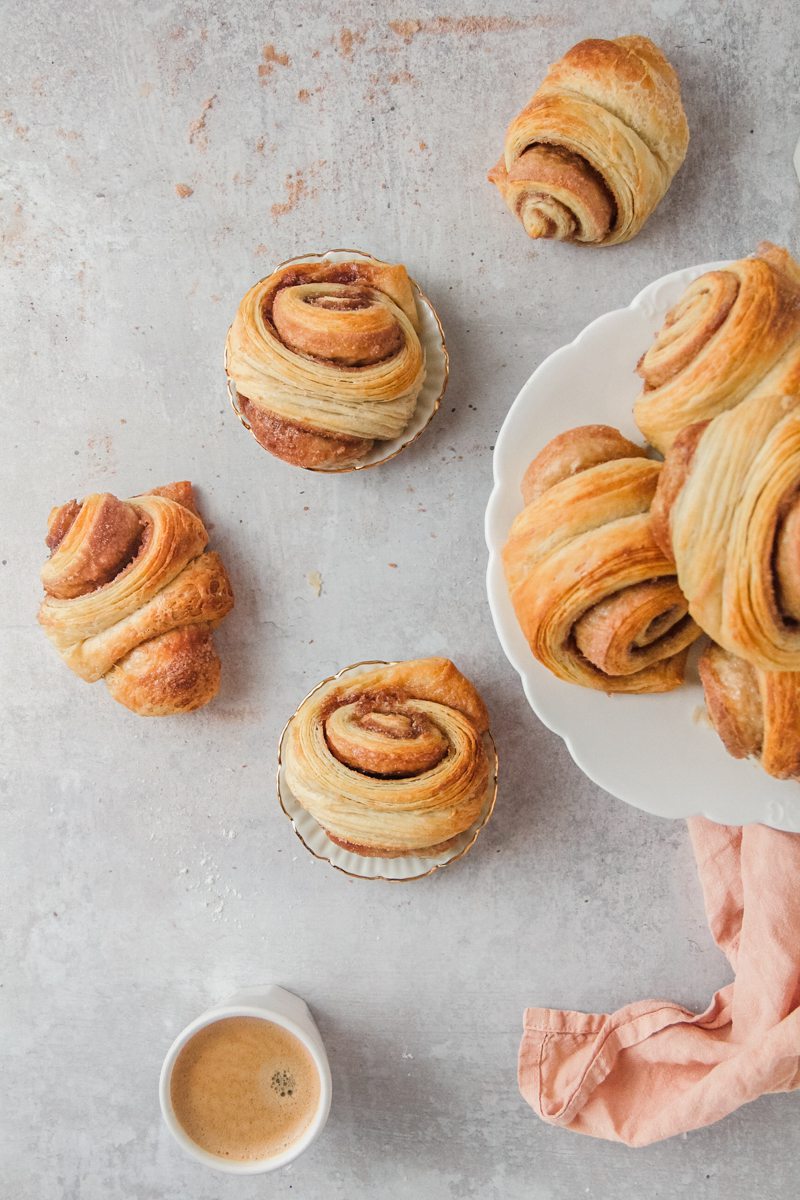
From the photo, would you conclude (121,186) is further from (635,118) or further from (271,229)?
(635,118)

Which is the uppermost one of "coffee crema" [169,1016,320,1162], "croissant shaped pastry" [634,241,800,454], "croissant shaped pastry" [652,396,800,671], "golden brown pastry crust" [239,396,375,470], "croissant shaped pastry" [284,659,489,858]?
"croissant shaped pastry" [634,241,800,454]

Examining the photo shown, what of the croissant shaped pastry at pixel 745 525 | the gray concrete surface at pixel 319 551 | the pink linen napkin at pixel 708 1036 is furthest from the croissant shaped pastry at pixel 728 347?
the pink linen napkin at pixel 708 1036

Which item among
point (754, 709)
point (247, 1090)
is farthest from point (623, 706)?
point (247, 1090)

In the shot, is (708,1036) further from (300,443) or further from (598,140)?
(598,140)

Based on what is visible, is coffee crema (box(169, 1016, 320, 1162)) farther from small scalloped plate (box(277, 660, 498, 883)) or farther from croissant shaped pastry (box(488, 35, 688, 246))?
croissant shaped pastry (box(488, 35, 688, 246))

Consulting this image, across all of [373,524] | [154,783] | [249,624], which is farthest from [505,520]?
[154,783]

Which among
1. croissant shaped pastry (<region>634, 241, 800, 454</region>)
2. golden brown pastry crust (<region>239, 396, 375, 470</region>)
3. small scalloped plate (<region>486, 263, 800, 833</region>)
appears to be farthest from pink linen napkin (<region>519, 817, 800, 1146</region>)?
golden brown pastry crust (<region>239, 396, 375, 470</region>)

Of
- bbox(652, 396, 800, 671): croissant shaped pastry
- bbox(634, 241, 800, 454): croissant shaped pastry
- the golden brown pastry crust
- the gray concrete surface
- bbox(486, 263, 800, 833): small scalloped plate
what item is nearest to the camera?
bbox(652, 396, 800, 671): croissant shaped pastry
